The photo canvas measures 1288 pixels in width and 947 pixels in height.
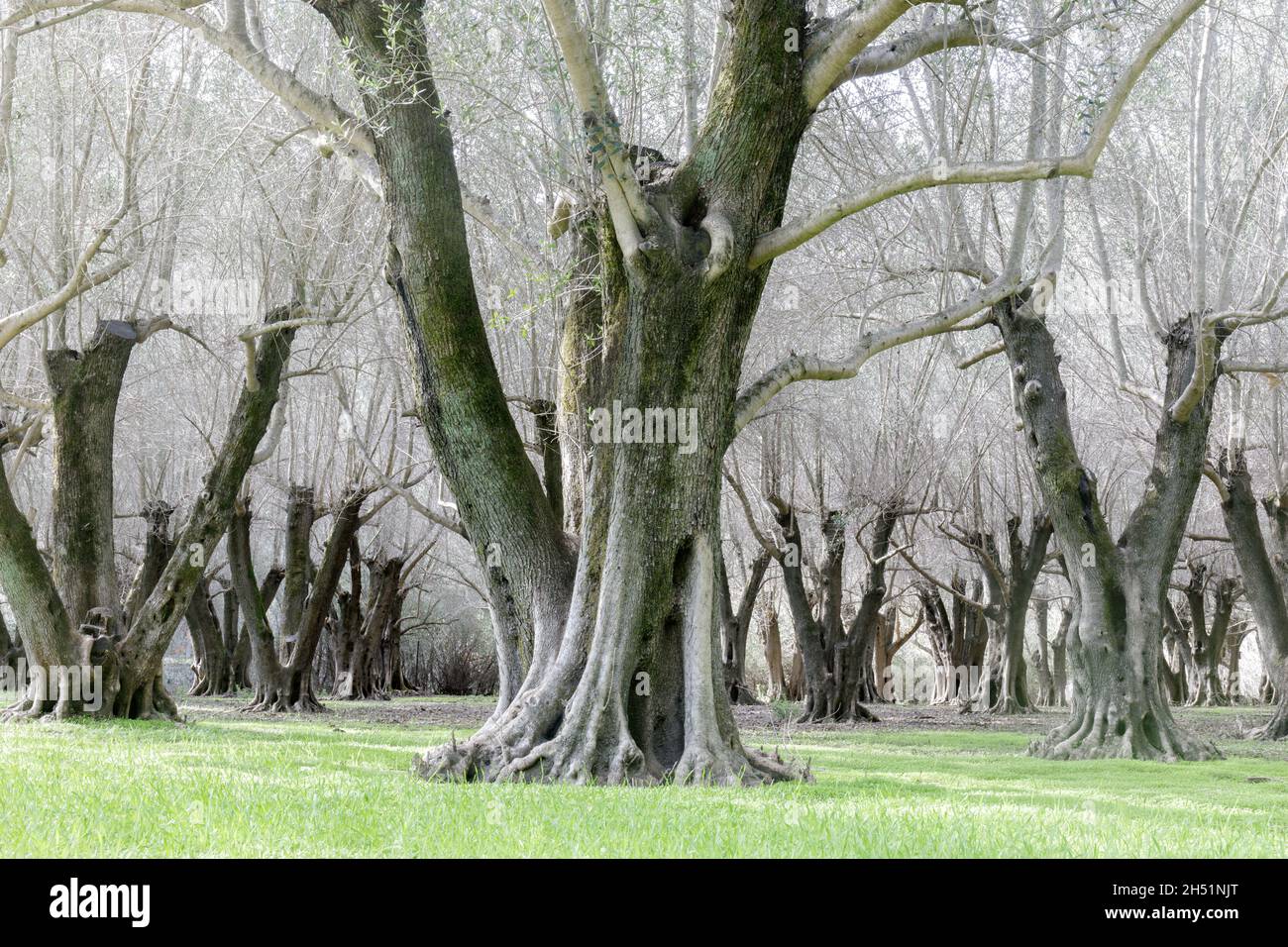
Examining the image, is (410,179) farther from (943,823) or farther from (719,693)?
(943,823)

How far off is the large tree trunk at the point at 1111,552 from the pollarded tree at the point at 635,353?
4507mm

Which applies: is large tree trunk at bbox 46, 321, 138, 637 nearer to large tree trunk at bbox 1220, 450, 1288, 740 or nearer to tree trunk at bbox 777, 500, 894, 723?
tree trunk at bbox 777, 500, 894, 723

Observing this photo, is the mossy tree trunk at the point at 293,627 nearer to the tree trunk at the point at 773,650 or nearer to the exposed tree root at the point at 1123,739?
the exposed tree root at the point at 1123,739

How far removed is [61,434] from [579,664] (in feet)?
28.2

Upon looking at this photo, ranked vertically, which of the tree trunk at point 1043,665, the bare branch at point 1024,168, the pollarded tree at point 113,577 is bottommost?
the tree trunk at point 1043,665

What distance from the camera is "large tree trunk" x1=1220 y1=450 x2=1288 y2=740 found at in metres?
15.5

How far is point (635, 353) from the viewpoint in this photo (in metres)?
7.44

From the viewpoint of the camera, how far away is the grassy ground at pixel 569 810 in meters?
4.18

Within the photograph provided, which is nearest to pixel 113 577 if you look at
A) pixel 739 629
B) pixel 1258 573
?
pixel 739 629

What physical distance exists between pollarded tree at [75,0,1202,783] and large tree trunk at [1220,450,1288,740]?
9913mm

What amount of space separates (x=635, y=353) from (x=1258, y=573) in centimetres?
1233

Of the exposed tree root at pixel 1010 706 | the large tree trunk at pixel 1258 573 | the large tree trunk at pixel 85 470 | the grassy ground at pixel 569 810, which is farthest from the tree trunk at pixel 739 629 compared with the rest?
the grassy ground at pixel 569 810

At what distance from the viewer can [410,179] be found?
25.8 feet
